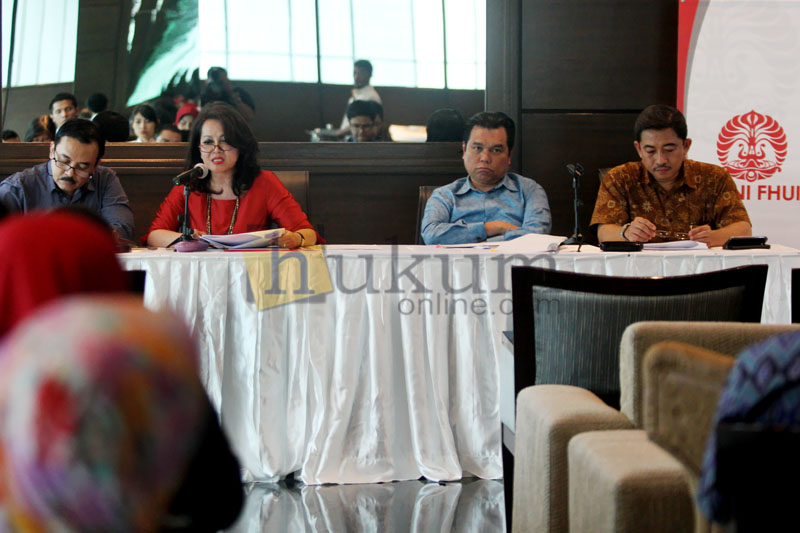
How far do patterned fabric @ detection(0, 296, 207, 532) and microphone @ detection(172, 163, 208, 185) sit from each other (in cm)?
220

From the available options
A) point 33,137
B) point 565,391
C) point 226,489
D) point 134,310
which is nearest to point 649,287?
point 565,391

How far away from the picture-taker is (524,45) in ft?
13.0

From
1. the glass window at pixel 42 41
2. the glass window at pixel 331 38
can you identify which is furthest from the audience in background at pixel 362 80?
the glass window at pixel 42 41

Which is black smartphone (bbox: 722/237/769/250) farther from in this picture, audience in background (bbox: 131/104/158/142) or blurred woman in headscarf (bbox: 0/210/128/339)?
audience in background (bbox: 131/104/158/142)

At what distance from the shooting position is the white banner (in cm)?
376

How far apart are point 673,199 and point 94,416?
2974 millimetres

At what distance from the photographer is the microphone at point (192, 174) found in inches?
103

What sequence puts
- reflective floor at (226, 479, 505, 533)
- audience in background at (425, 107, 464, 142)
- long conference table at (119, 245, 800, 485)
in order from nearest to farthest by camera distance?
reflective floor at (226, 479, 505, 533), long conference table at (119, 245, 800, 485), audience in background at (425, 107, 464, 142)

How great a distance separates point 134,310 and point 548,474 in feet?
2.92

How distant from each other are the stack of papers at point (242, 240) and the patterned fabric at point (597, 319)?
1157 mm

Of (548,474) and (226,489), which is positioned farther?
(548,474)

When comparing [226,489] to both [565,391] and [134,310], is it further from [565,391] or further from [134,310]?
[565,391]

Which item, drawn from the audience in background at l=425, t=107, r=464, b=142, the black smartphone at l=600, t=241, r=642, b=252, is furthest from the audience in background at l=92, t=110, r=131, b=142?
the black smartphone at l=600, t=241, r=642, b=252

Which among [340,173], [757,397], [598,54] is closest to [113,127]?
[340,173]
